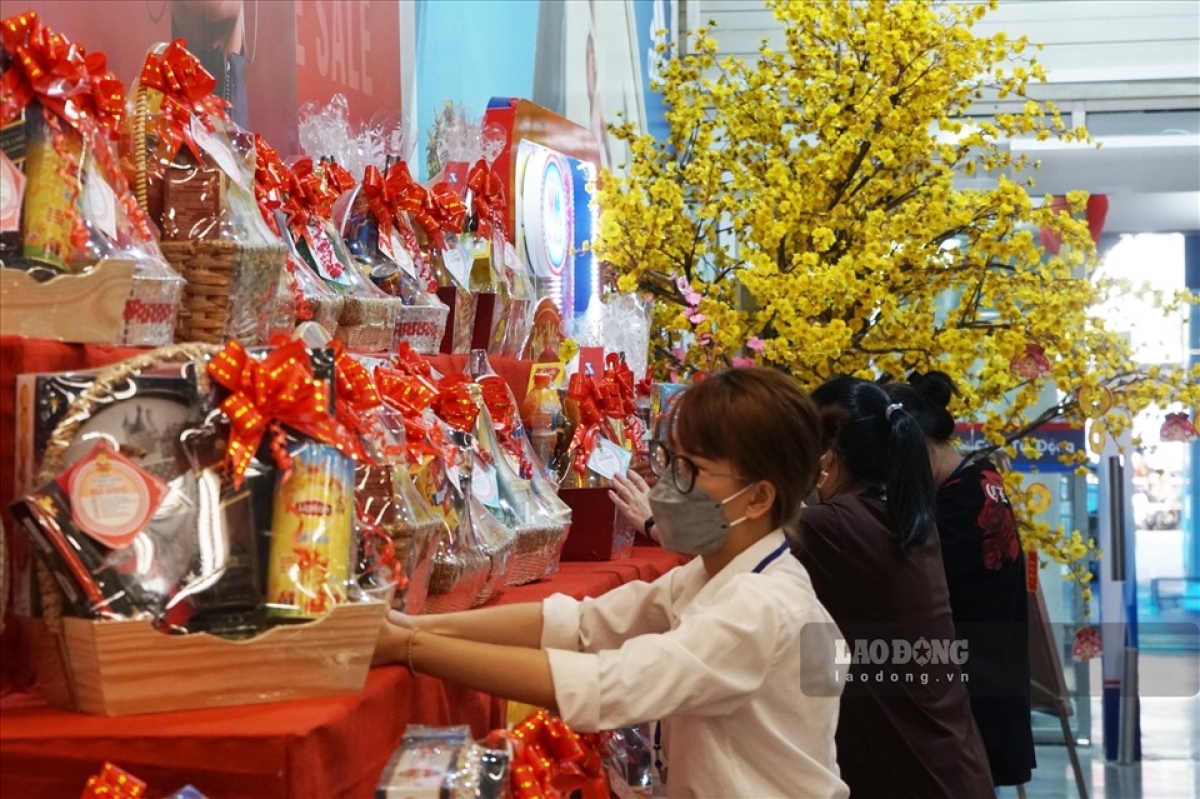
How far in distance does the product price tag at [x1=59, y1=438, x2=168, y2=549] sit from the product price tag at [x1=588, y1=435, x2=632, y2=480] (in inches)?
58.0

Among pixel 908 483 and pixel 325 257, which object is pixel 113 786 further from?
pixel 908 483

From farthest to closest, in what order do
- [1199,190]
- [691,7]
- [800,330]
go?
Result: 1. [1199,190]
2. [691,7]
3. [800,330]

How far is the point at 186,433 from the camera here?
125cm

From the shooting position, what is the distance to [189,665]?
3.97ft

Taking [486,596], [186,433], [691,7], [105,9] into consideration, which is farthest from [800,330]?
[691,7]

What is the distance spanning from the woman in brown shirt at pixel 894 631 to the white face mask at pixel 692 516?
37.9 inches

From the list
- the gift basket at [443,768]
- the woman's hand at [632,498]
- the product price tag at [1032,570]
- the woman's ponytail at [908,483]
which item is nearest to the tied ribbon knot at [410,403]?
the gift basket at [443,768]

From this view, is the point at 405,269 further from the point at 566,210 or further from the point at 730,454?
the point at 566,210

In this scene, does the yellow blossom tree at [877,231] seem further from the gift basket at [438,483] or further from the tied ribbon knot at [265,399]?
the tied ribbon knot at [265,399]

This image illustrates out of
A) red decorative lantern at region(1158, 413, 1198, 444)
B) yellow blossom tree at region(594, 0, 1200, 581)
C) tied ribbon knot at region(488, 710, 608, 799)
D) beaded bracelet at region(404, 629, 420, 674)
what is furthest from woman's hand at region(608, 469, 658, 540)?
red decorative lantern at region(1158, 413, 1198, 444)

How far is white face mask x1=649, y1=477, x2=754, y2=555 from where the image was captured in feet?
5.58

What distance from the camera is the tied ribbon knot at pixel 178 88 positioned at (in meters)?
1.52

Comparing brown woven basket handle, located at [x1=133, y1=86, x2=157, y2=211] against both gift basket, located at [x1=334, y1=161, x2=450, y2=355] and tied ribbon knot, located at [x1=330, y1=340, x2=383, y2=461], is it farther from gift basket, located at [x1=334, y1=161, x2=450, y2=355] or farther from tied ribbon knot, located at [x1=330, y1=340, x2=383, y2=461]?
gift basket, located at [x1=334, y1=161, x2=450, y2=355]

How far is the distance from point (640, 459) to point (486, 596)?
95cm
